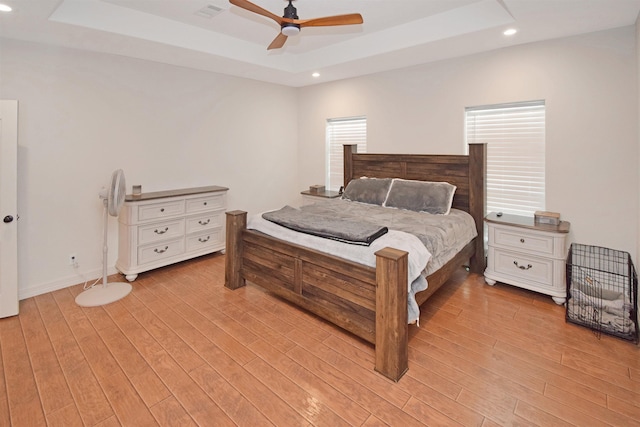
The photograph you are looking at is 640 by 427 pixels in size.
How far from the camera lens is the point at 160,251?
3.85 meters

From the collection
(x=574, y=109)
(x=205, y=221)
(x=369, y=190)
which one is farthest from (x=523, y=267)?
(x=205, y=221)

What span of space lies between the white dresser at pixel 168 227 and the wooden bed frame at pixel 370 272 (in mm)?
974

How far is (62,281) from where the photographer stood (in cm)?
348

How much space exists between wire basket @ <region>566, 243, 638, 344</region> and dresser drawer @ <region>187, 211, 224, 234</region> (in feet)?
12.7

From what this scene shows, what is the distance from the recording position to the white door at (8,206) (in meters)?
2.73

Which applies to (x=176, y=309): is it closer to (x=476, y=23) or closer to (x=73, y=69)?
(x=73, y=69)

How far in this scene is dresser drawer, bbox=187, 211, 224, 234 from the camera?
413 cm

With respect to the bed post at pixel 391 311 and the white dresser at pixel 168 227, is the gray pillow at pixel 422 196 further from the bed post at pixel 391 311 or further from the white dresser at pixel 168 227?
the white dresser at pixel 168 227

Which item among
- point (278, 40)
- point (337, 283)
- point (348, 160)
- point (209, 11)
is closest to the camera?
point (337, 283)

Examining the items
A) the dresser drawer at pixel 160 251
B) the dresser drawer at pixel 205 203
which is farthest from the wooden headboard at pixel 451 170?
the dresser drawer at pixel 160 251

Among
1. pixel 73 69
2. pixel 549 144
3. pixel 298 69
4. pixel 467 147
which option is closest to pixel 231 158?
pixel 298 69

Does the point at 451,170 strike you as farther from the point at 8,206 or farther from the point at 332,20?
the point at 8,206

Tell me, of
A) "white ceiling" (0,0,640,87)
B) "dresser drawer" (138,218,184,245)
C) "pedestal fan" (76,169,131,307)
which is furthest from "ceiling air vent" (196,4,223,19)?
"dresser drawer" (138,218,184,245)

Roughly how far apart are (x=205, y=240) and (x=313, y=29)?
2862mm
